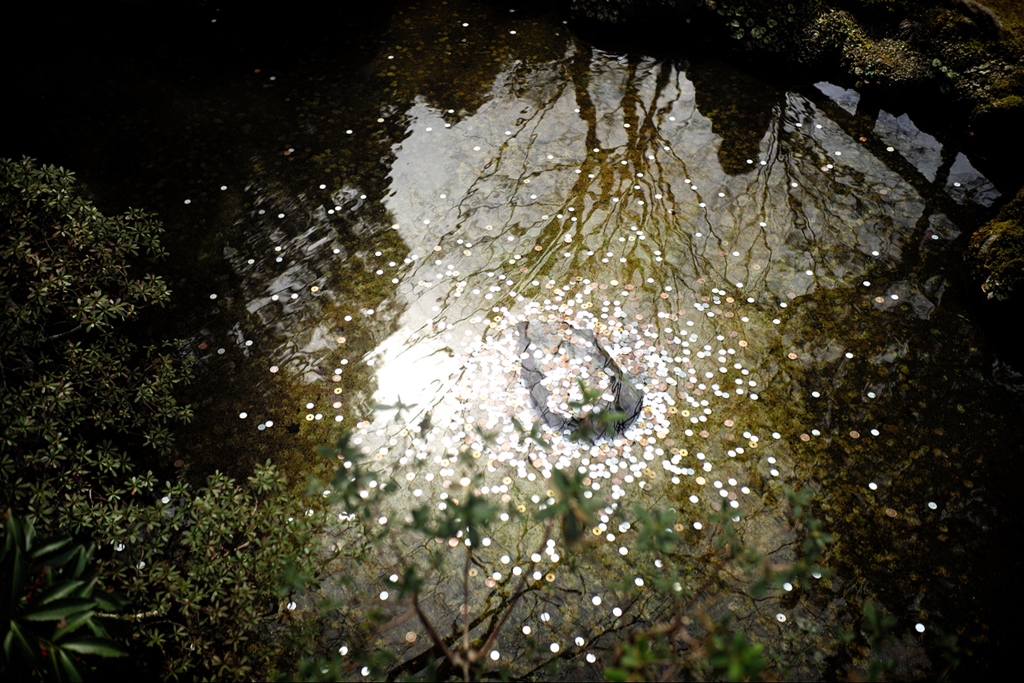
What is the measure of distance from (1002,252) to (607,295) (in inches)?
99.7

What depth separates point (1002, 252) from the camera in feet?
13.9

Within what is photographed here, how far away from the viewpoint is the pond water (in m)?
3.30

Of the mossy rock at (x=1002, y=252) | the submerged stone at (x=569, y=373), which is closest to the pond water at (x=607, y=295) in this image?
the submerged stone at (x=569, y=373)

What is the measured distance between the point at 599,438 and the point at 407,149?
3155 mm

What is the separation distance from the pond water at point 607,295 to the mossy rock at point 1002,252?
21 centimetres

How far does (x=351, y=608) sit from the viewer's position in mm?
3043

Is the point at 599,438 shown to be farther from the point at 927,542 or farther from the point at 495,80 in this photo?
the point at 495,80

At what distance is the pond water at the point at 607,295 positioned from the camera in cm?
330

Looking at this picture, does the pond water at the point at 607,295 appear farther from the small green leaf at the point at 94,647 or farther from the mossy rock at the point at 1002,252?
the small green leaf at the point at 94,647

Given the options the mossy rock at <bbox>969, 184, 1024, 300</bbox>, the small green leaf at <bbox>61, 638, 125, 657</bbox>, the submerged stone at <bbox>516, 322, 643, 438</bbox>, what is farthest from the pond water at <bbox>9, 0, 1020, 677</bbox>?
the small green leaf at <bbox>61, 638, 125, 657</bbox>

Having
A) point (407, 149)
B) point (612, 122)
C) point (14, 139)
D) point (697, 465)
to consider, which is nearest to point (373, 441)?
point (697, 465)

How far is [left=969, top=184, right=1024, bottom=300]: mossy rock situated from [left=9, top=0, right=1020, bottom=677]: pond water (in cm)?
21

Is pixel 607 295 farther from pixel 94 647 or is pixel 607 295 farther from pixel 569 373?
pixel 94 647

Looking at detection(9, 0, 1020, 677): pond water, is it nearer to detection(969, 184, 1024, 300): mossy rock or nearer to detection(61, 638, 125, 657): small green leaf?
detection(969, 184, 1024, 300): mossy rock
